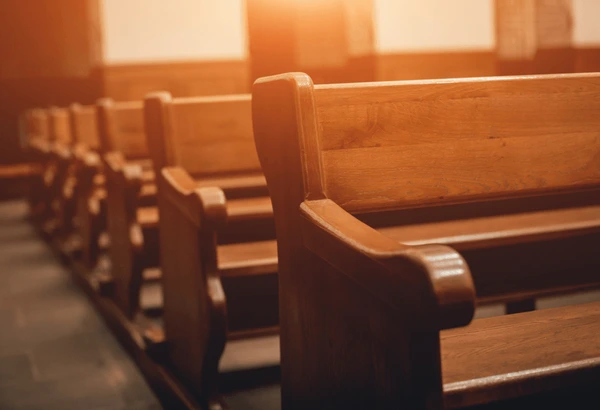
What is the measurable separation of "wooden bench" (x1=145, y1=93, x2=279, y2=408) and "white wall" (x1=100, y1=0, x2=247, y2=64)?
4904mm

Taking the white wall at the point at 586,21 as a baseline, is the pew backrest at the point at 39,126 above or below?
below

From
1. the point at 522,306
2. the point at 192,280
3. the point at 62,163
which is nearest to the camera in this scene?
the point at 192,280

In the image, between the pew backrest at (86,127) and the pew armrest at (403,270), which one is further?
the pew backrest at (86,127)

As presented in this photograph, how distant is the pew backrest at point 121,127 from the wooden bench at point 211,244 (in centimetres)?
54

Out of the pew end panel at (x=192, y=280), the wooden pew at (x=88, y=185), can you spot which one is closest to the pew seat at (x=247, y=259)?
the pew end panel at (x=192, y=280)

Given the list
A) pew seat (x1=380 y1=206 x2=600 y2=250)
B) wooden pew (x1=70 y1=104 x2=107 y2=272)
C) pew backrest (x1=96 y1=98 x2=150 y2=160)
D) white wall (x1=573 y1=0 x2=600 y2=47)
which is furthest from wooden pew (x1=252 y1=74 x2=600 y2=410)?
white wall (x1=573 y1=0 x2=600 y2=47)

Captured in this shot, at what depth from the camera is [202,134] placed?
2578mm

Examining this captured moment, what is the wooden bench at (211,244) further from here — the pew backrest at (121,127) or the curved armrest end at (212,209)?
the pew backrest at (121,127)

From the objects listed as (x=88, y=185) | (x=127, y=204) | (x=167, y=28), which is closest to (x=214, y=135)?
(x=127, y=204)

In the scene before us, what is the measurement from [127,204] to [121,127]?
616 mm

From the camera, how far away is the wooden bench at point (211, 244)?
2025mm

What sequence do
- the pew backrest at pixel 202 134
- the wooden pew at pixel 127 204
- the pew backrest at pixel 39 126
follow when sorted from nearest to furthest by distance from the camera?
the pew backrest at pixel 202 134
the wooden pew at pixel 127 204
the pew backrest at pixel 39 126

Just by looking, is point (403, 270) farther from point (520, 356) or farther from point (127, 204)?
point (127, 204)

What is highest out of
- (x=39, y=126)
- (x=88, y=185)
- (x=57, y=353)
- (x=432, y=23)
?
(x=432, y=23)
